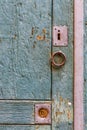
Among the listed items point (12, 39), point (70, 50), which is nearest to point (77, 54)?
point (70, 50)

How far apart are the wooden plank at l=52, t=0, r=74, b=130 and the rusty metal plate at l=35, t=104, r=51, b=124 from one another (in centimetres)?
2

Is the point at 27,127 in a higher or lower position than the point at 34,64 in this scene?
lower

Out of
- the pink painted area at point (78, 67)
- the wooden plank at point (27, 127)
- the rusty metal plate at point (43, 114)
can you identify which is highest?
the pink painted area at point (78, 67)

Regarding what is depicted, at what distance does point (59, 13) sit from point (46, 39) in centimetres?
14

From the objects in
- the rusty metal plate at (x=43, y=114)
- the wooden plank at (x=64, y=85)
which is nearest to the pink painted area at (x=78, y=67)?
the wooden plank at (x=64, y=85)

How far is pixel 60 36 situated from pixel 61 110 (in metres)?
0.36

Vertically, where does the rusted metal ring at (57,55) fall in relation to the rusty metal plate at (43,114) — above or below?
above

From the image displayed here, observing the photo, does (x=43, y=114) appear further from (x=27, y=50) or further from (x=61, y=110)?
Result: (x=27, y=50)

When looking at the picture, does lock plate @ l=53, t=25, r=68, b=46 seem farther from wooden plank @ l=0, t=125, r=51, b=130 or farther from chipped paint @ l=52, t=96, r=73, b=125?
wooden plank @ l=0, t=125, r=51, b=130

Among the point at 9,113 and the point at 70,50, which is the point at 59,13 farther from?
the point at 9,113

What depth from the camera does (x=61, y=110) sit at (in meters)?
2.16

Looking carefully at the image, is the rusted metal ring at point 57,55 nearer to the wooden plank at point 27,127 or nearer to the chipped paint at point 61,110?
the chipped paint at point 61,110

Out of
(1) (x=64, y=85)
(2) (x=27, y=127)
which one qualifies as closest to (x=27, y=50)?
(1) (x=64, y=85)

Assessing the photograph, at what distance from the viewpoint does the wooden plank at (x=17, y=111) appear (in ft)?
7.08
